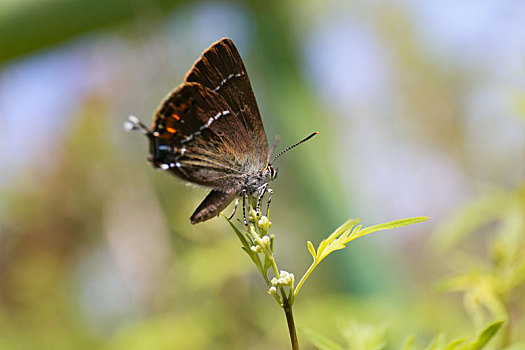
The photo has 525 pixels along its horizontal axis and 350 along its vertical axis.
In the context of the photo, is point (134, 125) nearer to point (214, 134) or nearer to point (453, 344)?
point (214, 134)

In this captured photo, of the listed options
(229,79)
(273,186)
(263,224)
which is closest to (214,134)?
(229,79)

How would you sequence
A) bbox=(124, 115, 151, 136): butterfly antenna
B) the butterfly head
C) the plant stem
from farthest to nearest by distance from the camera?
the butterfly head
bbox=(124, 115, 151, 136): butterfly antenna
the plant stem

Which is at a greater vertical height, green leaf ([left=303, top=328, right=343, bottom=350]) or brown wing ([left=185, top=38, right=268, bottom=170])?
brown wing ([left=185, top=38, right=268, bottom=170])

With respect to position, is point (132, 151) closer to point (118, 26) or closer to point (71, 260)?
point (71, 260)

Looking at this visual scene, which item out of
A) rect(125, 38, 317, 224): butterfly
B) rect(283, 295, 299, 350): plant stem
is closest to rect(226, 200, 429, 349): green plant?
rect(283, 295, 299, 350): plant stem

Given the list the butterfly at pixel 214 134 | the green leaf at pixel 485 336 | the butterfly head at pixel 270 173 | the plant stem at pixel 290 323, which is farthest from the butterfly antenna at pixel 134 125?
the green leaf at pixel 485 336

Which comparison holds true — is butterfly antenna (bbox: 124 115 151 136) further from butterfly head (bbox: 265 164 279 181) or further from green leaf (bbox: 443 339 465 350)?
green leaf (bbox: 443 339 465 350)
